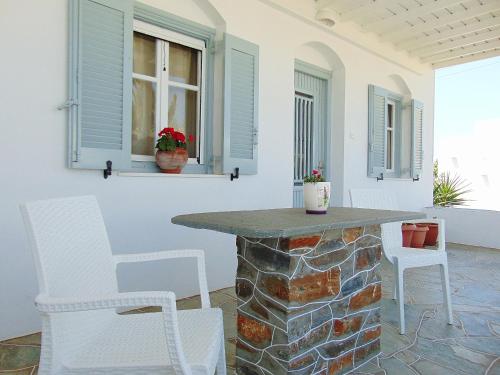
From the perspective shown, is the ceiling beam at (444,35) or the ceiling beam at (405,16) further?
the ceiling beam at (444,35)

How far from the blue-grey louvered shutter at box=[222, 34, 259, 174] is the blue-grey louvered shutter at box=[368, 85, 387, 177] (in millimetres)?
2171

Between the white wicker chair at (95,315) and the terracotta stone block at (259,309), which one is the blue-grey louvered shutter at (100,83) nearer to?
the white wicker chair at (95,315)

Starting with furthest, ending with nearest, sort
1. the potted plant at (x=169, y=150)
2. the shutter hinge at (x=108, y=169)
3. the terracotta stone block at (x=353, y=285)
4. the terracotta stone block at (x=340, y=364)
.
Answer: the potted plant at (x=169, y=150) < the shutter hinge at (x=108, y=169) < the terracotta stone block at (x=353, y=285) < the terracotta stone block at (x=340, y=364)

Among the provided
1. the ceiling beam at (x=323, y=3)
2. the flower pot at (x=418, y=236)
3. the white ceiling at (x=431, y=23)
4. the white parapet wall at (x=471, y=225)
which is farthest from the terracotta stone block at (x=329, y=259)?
the white parapet wall at (x=471, y=225)

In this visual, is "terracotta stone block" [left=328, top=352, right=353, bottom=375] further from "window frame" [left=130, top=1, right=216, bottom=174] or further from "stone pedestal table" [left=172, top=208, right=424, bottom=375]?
"window frame" [left=130, top=1, right=216, bottom=174]

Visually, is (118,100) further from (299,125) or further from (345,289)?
(299,125)

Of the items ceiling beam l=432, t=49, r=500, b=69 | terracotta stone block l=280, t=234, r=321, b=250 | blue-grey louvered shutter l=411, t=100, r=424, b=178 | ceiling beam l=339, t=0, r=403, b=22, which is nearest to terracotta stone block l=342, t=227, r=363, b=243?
terracotta stone block l=280, t=234, r=321, b=250

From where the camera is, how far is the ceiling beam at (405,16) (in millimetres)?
4207

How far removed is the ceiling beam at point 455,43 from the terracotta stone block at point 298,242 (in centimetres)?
488

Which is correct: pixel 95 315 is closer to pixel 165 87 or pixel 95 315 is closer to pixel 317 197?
pixel 317 197

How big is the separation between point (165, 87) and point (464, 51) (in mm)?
4839

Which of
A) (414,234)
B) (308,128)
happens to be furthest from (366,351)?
(414,234)

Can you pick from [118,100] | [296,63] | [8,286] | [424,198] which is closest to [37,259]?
[8,286]

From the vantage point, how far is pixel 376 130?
531cm
